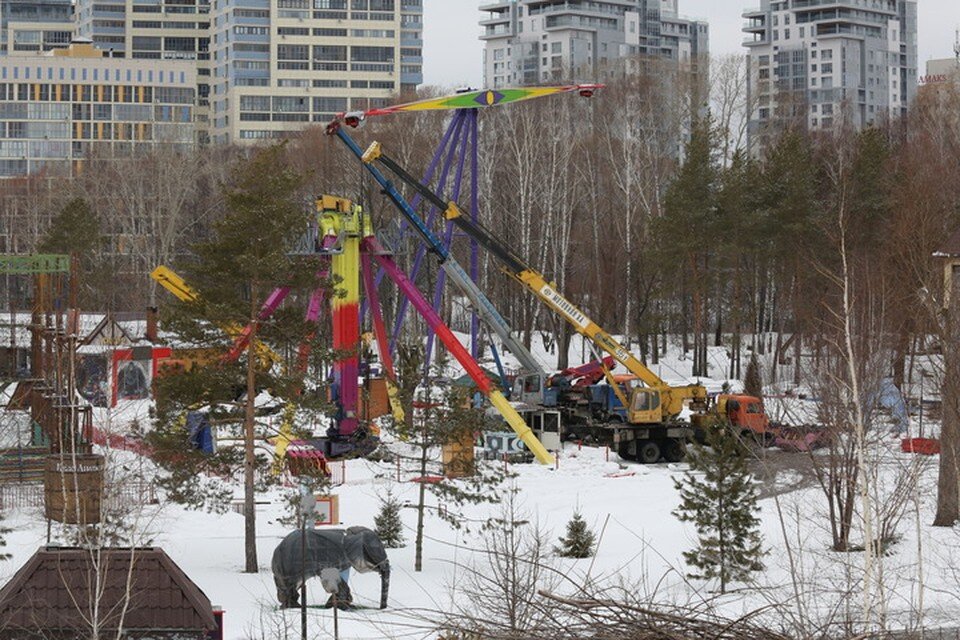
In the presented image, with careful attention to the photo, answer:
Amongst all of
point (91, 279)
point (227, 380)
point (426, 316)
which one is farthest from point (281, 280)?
point (91, 279)

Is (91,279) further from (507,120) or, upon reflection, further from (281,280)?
(281,280)

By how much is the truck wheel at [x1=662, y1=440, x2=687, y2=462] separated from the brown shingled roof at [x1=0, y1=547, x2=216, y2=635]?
23607mm

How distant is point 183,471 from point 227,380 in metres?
1.72

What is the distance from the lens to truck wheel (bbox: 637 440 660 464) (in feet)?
142

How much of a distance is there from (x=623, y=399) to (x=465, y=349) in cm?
421

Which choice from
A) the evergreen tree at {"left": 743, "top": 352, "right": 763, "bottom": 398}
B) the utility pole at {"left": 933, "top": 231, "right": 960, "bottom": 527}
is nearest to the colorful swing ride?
the evergreen tree at {"left": 743, "top": 352, "right": 763, "bottom": 398}

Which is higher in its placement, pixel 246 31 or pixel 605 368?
pixel 246 31

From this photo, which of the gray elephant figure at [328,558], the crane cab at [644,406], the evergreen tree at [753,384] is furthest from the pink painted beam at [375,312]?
the gray elephant figure at [328,558]

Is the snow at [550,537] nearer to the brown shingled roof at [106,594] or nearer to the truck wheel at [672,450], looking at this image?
the truck wheel at [672,450]

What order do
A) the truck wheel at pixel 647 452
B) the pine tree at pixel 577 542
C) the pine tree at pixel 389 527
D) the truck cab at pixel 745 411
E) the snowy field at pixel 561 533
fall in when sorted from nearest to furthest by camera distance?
1. the snowy field at pixel 561 533
2. the pine tree at pixel 577 542
3. the pine tree at pixel 389 527
4. the truck wheel at pixel 647 452
5. the truck cab at pixel 745 411

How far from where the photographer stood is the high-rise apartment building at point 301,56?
530 feet

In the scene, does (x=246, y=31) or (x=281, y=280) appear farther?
(x=246, y=31)

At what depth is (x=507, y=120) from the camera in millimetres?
75688

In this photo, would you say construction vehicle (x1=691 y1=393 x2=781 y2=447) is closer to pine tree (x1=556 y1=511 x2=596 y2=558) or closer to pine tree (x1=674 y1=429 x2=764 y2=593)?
pine tree (x1=556 y1=511 x2=596 y2=558)
